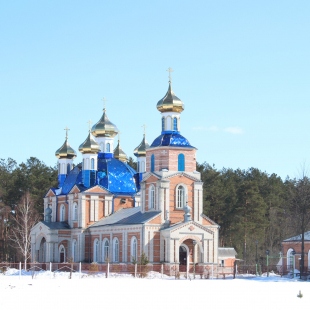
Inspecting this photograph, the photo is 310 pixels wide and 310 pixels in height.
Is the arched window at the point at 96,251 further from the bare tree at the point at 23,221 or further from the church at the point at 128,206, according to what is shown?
the bare tree at the point at 23,221

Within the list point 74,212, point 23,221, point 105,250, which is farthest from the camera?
point 23,221

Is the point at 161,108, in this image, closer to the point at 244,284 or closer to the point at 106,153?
the point at 106,153

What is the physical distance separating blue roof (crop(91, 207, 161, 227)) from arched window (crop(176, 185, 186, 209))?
1.59m

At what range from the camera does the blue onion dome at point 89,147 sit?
180ft

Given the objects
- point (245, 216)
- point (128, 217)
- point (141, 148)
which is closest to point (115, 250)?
point (128, 217)

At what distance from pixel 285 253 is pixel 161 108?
11830mm

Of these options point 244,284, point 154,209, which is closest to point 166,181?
point 154,209

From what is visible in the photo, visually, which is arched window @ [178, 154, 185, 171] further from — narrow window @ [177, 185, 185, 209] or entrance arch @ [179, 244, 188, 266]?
entrance arch @ [179, 244, 188, 266]

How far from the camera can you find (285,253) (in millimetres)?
49125

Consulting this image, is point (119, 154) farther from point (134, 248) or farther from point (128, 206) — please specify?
point (134, 248)

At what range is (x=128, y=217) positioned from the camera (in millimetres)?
49562

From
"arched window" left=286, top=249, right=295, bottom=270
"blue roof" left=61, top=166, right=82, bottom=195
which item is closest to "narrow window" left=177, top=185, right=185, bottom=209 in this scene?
"arched window" left=286, top=249, right=295, bottom=270

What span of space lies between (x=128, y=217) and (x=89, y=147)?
7440 millimetres

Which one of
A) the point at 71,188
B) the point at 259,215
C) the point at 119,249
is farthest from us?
the point at 259,215
